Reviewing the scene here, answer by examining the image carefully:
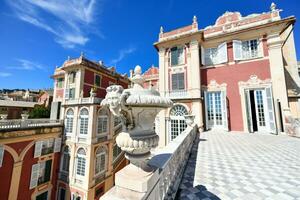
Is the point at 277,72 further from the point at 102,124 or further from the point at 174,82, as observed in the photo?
the point at 102,124

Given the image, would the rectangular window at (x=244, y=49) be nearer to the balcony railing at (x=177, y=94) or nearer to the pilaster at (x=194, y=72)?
the pilaster at (x=194, y=72)

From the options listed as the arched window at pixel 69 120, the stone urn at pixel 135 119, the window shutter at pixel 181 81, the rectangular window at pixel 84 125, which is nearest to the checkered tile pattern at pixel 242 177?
the stone urn at pixel 135 119

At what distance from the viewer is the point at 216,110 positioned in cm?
1041

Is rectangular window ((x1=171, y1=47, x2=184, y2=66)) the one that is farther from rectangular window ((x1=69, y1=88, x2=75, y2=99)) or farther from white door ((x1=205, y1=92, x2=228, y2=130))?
rectangular window ((x1=69, y1=88, x2=75, y2=99))

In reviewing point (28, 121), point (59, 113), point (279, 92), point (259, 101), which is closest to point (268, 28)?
point (279, 92)

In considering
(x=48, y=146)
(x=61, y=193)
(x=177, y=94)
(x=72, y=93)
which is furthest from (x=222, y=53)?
(x=61, y=193)

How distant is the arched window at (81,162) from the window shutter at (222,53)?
14.5 m

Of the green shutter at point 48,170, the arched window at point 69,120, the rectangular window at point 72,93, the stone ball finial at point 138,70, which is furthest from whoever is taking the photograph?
the rectangular window at point 72,93

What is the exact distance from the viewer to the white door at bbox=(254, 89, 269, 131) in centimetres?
910

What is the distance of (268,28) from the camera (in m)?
9.44

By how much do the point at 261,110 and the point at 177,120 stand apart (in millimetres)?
5846

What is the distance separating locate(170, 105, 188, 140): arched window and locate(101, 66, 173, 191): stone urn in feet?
31.6

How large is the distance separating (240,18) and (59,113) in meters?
20.0

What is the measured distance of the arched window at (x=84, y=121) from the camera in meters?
12.8
